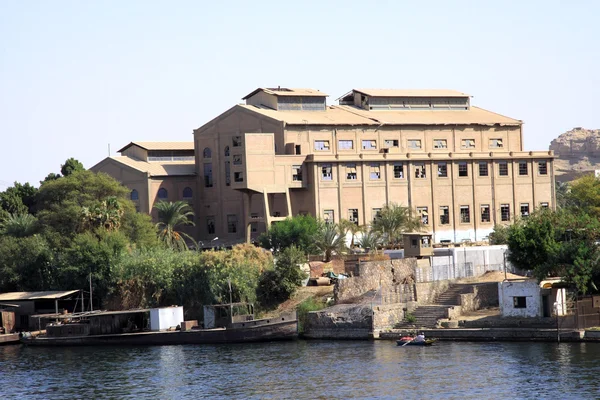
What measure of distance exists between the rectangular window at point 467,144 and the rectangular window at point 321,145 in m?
14.7

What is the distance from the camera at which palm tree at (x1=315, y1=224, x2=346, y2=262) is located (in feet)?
279

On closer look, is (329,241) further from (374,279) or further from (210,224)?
(210,224)

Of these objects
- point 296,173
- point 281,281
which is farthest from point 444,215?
point 281,281

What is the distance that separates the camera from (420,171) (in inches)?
4163

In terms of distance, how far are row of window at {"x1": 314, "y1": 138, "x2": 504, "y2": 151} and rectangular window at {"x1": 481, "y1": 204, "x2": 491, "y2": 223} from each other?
667 cm

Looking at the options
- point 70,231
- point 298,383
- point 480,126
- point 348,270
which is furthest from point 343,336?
point 480,126

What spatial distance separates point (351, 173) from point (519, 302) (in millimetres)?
39130

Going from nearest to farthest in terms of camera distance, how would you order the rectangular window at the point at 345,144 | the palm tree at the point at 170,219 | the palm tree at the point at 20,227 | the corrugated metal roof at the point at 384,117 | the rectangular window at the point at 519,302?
the rectangular window at the point at 519,302 < the palm tree at the point at 20,227 < the palm tree at the point at 170,219 < the corrugated metal roof at the point at 384,117 < the rectangular window at the point at 345,144

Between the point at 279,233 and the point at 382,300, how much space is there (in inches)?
882

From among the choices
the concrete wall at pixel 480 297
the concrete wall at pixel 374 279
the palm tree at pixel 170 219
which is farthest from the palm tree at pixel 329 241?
the concrete wall at pixel 480 297

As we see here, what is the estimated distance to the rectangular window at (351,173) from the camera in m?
102

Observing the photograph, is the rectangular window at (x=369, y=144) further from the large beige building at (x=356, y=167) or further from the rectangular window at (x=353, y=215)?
the rectangular window at (x=353, y=215)

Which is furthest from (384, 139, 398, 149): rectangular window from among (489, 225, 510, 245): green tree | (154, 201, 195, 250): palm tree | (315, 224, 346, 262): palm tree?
(315, 224, 346, 262): palm tree

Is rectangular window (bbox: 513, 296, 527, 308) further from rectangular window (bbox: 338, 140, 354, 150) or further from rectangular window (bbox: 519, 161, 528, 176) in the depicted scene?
rectangular window (bbox: 519, 161, 528, 176)
